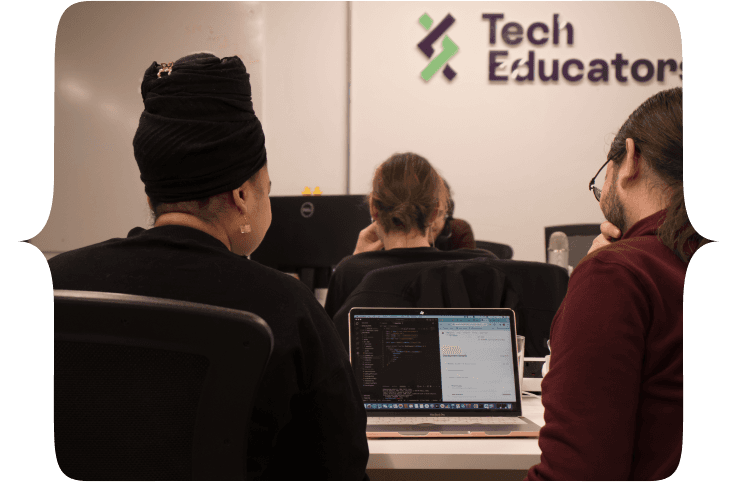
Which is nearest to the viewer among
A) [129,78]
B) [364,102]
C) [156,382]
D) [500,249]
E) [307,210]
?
[156,382]

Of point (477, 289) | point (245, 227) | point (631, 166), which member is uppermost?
point (631, 166)

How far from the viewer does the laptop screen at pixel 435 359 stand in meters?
1.30

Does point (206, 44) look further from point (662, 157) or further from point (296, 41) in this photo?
point (662, 157)

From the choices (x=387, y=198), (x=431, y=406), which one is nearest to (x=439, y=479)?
(x=431, y=406)

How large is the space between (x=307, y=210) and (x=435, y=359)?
60cm

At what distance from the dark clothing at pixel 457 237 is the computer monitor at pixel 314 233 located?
1.01ft

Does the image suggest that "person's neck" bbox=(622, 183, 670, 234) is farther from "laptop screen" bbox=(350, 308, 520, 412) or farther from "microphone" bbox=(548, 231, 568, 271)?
"microphone" bbox=(548, 231, 568, 271)

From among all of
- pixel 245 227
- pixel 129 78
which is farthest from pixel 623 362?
pixel 129 78

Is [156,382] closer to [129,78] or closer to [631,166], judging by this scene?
[129,78]

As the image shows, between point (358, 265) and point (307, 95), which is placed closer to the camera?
point (307, 95)

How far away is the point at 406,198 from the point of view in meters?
2.03

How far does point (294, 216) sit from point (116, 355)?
962mm

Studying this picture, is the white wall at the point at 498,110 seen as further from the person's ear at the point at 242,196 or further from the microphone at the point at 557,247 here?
the person's ear at the point at 242,196

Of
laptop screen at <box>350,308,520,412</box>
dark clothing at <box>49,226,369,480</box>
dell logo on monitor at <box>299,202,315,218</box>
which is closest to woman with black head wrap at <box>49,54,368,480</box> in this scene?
dark clothing at <box>49,226,369,480</box>
